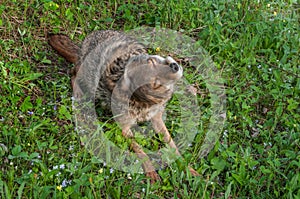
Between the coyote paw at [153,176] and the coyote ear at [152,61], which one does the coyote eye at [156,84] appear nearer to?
the coyote ear at [152,61]

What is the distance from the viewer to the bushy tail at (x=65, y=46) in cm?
509

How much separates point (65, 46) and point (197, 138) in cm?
172

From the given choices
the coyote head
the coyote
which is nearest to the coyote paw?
the coyote

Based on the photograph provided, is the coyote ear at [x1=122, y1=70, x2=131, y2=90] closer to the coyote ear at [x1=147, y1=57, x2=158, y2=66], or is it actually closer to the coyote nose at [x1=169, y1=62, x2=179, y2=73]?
the coyote ear at [x1=147, y1=57, x2=158, y2=66]

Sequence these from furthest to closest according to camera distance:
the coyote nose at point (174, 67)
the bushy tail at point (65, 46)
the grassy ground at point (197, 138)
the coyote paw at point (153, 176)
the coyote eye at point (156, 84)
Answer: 1. the bushy tail at point (65, 46)
2. the coyote paw at point (153, 176)
3. the grassy ground at point (197, 138)
4. the coyote eye at point (156, 84)
5. the coyote nose at point (174, 67)

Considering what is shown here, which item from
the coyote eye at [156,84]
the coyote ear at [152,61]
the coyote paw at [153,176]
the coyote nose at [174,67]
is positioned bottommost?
the coyote paw at [153,176]

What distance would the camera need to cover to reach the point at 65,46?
5141 mm

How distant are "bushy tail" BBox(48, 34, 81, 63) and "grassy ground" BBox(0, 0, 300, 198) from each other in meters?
0.11

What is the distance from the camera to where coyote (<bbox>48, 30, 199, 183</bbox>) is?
3717 mm

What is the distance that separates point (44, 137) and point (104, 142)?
0.54 metres

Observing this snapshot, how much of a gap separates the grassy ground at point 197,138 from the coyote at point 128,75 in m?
0.18

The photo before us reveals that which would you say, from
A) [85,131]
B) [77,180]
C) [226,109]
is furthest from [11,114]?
[226,109]

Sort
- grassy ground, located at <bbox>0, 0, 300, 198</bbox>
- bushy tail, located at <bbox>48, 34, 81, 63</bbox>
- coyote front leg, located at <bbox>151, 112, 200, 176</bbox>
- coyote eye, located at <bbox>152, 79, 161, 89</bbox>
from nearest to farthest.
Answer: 1. coyote eye, located at <bbox>152, 79, 161, 89</bbox>
2. grassy ground, located at <bbox>0, 0, 300, 198</bbox>
3. coyote front leg, located at <bbox>151, 112, 200, 176</bbox>
4. bushy tail, located at <bbox>48, 34, 81, 63</bbox>

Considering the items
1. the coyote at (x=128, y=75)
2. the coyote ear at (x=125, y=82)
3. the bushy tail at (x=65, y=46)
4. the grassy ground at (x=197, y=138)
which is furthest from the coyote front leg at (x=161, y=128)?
the bushy tail at (x=65, y=46)
